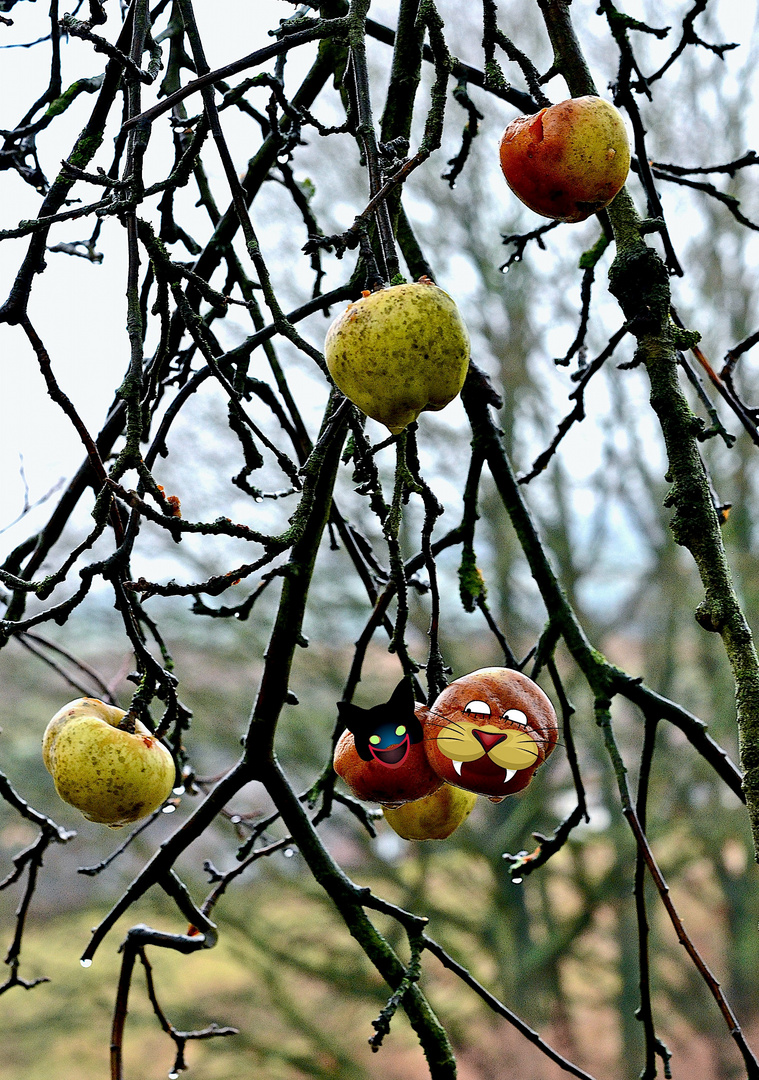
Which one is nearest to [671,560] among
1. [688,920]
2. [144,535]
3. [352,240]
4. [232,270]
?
[688,920]

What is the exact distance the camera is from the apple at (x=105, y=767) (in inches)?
33.6

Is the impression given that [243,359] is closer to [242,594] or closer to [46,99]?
[46,99]

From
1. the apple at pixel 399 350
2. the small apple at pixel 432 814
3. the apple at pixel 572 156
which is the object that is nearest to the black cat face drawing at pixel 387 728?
the small apple at pixel 432 814

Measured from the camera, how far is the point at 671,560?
700cm

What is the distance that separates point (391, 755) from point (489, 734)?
0.30ft

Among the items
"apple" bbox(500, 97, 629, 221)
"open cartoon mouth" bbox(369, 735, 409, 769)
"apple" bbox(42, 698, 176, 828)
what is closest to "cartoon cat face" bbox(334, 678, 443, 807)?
"open cartoon mouth" bbox(369, 735, 409, 769)

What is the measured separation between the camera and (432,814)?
36.0 inches

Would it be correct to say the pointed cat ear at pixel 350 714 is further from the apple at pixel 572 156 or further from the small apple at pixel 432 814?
the apple at pixel 572 156

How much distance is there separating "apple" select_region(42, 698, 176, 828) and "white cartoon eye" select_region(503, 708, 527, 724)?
341 mm

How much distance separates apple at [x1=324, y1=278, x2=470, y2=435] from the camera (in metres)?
0.62

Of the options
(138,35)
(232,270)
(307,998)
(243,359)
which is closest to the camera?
(138,35)

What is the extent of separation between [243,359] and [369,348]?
52 cm

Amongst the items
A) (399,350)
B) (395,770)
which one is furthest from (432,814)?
(399,350)

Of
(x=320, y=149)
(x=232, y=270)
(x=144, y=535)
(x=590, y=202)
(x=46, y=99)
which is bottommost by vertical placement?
(x=590, y=202)
